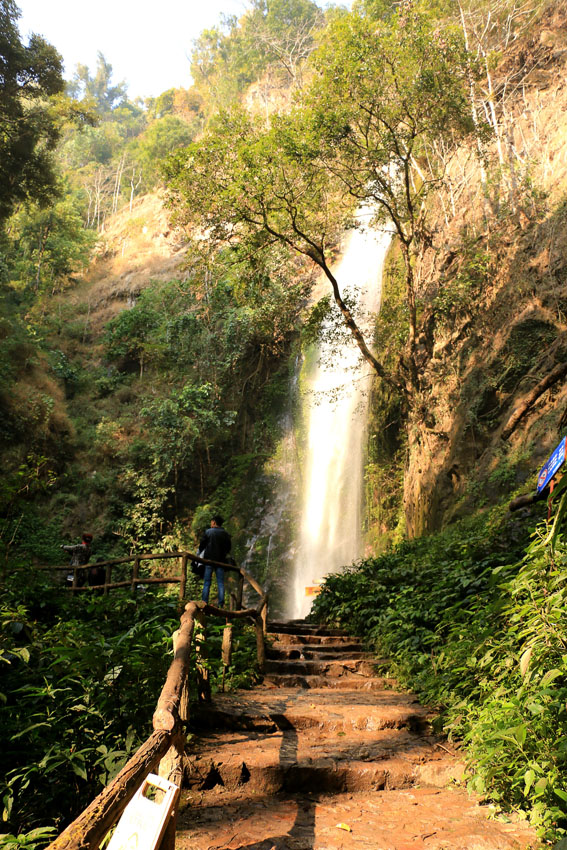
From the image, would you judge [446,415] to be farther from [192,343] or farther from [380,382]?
[192,343]

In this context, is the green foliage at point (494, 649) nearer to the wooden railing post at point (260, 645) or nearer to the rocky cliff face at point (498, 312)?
the wooden railing post at point (260, 645)

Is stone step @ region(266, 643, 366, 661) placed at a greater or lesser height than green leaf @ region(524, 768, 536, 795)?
lesser

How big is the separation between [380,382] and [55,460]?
35.1ft

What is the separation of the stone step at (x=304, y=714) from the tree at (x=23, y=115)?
16.3m

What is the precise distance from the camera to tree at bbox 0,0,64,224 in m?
15.8

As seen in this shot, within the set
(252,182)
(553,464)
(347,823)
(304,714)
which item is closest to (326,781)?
(347,823)

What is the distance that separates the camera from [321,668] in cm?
660

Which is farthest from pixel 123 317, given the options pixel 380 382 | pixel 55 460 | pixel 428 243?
pixel 428 243

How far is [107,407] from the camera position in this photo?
21.9 m

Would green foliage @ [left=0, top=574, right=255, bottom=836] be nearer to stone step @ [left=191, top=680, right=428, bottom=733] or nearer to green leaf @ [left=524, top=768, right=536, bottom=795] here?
stone step @ [left=191, top=680, right=428, bottom=733]

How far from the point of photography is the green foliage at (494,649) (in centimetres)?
268

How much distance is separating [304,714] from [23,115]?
708 inches

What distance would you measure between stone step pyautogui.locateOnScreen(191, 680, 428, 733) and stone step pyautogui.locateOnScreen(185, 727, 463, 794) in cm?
22

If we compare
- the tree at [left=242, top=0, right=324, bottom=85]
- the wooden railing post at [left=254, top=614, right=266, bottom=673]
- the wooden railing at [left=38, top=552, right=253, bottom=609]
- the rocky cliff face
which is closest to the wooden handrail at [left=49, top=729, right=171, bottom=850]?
the wooden railing post at [left=254, top=614, right=266, bottom=673]
